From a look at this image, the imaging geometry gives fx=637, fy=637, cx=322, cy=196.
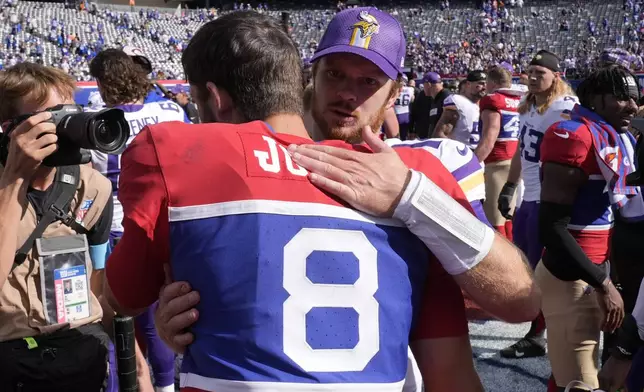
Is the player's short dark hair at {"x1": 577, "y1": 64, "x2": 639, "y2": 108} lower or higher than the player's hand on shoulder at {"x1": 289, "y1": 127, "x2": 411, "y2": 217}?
lower

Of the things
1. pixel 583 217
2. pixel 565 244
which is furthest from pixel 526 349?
pixel 565 244

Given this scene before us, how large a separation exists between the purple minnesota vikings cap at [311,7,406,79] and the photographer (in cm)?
87

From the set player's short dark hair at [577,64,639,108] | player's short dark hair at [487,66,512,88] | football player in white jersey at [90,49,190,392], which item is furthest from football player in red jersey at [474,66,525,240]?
football player in white jersey at [90,49,190,392]

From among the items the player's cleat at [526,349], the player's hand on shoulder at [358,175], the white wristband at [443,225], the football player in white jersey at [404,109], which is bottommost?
the football player in white jersey at [404,109]

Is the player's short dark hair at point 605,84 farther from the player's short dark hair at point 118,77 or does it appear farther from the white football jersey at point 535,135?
the player's short dark hair at point 118,77

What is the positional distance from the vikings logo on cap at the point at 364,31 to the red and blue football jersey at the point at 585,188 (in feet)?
4.87

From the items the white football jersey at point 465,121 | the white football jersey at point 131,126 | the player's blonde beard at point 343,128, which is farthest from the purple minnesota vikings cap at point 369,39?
the white football jersey at point 465,121

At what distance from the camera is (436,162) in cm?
144

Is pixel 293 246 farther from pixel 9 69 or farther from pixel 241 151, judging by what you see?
pixel 9 69

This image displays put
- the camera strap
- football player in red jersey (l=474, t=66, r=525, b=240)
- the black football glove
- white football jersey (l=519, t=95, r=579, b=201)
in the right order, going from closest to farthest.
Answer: the camera strap, white football jersey (l=519, t=95, r=579, b=201), the black football glove, football player in red jersey (l=474, t=66, r=525, b=240)

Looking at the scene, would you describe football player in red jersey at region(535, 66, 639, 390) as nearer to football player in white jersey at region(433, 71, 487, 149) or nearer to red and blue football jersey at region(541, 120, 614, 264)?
red and blue football jersey at region(541, 120, 614, 264)

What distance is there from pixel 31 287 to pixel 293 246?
1.29m

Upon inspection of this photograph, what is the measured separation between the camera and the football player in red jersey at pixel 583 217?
2.77 metres

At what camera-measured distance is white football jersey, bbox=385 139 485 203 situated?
1723mm
